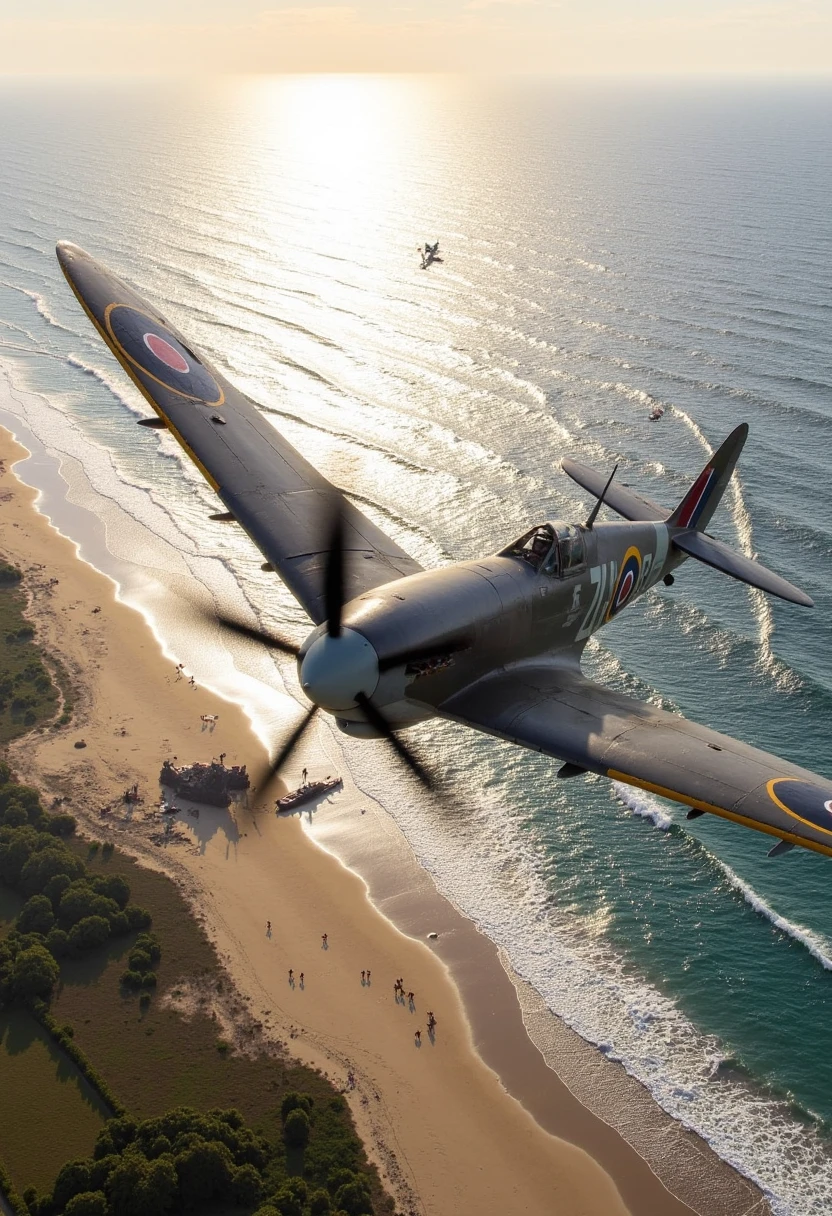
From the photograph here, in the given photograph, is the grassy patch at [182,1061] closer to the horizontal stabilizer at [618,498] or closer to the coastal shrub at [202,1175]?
the coastal shrub at [202,1175]

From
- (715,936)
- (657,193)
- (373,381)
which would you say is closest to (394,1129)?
(715,936)

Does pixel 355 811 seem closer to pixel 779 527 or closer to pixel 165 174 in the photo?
pixel 779 527

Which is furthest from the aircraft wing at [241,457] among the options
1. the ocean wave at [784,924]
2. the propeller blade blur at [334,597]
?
the ocean wave at [784,924]

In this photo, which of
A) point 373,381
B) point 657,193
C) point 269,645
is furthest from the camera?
point 657,193

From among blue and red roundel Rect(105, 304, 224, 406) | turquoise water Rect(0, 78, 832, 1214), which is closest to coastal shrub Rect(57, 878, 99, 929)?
turquoise water Rect(0, 78, 832, 1214)

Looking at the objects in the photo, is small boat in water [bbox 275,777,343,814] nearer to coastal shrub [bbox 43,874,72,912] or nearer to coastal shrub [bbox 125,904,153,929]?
coastal shrub [bbox 125,904,153,929]

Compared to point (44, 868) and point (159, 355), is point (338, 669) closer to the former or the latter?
point (159, 355)
